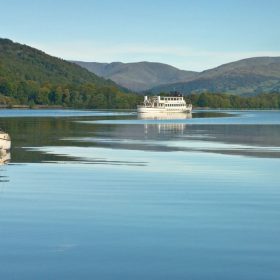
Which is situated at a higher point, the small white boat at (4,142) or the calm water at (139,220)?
the small white boat at (4,142)

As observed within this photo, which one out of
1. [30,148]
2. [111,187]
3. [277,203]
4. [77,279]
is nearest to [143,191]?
[111,187]

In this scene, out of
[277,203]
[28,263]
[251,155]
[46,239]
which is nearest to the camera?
[28,263]

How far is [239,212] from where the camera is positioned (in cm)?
2873

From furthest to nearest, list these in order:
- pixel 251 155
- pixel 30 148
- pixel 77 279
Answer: pixel 30 148 → pixel 251 155 → pixel 77 279

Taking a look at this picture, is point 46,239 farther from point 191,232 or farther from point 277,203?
point 277,203

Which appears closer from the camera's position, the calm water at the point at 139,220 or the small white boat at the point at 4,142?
the calm water at the point at 139,220

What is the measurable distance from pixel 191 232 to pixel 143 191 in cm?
1119

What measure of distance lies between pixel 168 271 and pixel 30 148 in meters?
49.1

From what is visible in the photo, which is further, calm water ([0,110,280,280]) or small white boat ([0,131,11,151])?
small white boat ([0,131,11,151])

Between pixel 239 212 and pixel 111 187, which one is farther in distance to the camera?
pixel 111 187

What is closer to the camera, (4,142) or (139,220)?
(139,220)

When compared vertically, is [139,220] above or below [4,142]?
below

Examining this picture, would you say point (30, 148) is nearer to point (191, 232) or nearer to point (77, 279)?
point (191, 232)

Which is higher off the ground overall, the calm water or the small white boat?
the small white boat
